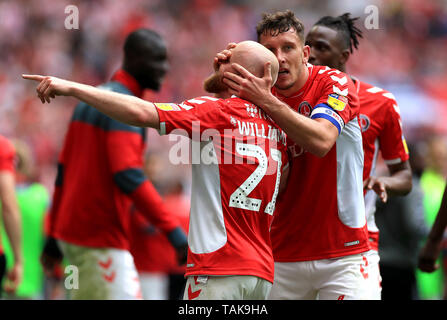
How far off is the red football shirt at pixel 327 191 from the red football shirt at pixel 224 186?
772mm

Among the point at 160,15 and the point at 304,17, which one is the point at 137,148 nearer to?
the point at 160,15

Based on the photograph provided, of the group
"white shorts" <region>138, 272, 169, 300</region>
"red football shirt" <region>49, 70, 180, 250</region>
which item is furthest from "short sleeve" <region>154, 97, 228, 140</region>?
"white shorts" <region>138, 272, 169, 300</region>

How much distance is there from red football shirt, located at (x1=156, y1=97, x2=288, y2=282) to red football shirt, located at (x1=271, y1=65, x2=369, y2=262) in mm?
772

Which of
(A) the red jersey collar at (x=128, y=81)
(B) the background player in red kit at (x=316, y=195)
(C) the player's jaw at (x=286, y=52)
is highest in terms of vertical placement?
(A) the red jersey collar at (x=128, y=81)

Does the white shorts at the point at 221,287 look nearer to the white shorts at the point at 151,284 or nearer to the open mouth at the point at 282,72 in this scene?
the open mouth at the point at 282,72

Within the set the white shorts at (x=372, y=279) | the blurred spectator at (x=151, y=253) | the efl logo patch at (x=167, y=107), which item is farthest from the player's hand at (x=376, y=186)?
the blurred spectator at (x=151, y=253)

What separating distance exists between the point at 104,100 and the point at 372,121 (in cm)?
237

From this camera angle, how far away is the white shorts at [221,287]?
3.70m

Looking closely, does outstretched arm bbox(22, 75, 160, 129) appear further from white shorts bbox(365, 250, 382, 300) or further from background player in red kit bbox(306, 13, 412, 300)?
background player in red kit bbox(306, 13, 412, 300)

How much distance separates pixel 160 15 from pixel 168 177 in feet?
21.8

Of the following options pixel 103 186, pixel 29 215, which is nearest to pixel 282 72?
pixel 103 186

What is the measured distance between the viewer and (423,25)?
69.3ft

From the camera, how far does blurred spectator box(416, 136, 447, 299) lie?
9.78 metres

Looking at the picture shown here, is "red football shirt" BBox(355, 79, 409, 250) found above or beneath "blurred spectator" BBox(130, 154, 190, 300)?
above
